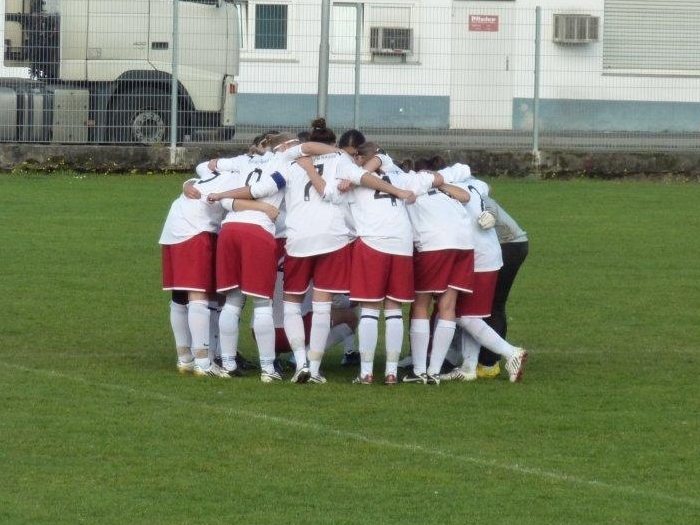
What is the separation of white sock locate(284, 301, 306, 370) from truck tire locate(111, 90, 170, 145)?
42.7 feet

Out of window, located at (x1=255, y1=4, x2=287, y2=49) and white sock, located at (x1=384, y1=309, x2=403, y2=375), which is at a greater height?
window, located at (x1=255, y1=4, x2=287, y2=49)

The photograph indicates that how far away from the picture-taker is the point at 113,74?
23.4m

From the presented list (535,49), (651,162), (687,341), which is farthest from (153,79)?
(687,341)

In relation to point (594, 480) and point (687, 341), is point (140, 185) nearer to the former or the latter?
point (687, 341)

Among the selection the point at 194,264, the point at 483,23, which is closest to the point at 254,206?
the point at 194,264

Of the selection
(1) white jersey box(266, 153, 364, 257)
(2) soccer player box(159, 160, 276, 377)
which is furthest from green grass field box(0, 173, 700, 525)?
(1) white jersey box(266, 153, 364, 257)

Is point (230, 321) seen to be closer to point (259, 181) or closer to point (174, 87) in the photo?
point (259, 181)

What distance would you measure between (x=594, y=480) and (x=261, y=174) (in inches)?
147

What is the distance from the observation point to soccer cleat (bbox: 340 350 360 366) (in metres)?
11.8

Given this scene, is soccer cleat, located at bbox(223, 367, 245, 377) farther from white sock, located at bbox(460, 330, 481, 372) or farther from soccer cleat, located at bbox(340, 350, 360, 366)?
white sock, located at bbox(460, 330, 481, 372)

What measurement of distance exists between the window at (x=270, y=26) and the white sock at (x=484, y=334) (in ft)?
46.7

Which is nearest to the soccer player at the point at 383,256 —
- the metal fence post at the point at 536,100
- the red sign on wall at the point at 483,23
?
the red sign on wall at the point at 483,23

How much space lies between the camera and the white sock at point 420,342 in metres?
10.8

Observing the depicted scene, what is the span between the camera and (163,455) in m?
8.34
